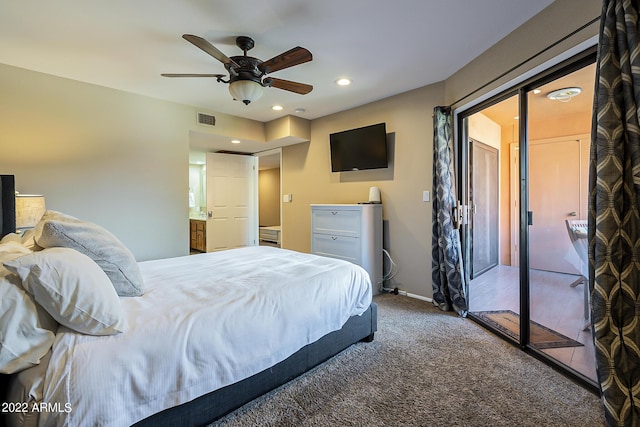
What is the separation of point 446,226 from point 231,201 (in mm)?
3996

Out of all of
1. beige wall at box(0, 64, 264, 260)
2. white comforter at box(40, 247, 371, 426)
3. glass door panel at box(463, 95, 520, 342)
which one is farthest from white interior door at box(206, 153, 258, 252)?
glass door panel at box(463, 95, 520, 342)

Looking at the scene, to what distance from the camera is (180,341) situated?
1.34 m

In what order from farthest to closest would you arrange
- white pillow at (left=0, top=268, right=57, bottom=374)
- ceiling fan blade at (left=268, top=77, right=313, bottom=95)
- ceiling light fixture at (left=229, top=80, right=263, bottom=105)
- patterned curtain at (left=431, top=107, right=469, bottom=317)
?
1. patterned curtain at (left=431, top=107, right=469, bottom=317)
2. ceiling fan blade at (left=268, top=77, right=313, bottom=95)
3. ceiling light fixture at (left=229, top=80, right=263, bottom=105)
4. white pillow at (left=0, top=268, right=57, bottom=374)

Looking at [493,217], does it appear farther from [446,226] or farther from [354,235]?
[354,235]

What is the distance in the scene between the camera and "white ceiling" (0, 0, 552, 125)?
2049 mm

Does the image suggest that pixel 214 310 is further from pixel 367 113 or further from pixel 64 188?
pixel 367 113

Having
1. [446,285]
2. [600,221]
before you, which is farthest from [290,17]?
[446,285]

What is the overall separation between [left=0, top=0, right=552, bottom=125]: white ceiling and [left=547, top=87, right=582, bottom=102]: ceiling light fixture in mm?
Answer: 589

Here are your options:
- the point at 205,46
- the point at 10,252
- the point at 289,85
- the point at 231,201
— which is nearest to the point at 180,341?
the point at 10,252

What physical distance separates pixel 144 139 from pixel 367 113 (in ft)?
9.58

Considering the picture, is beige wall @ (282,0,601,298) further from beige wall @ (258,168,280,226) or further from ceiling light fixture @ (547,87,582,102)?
beige wall @ (258,168,280,226)

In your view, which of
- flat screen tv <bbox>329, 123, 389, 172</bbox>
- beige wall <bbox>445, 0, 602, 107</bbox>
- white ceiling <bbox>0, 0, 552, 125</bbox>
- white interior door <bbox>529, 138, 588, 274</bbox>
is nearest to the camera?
beige wall <bbox>445, 0, 602, 107</bbox>

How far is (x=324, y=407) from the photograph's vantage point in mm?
1706

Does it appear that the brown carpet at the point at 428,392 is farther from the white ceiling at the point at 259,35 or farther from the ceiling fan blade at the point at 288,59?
the white ceiling at the point at 259,35
